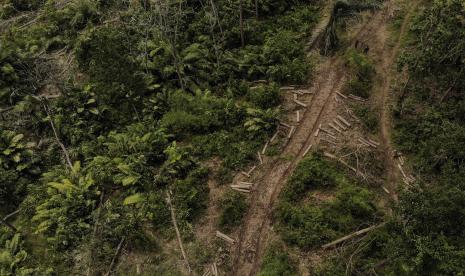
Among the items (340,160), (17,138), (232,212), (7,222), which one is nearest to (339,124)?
(340,160)

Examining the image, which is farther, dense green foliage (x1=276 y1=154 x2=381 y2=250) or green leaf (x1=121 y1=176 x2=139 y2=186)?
green leaf (x1=121 y1=176 x2=139 y2=186)

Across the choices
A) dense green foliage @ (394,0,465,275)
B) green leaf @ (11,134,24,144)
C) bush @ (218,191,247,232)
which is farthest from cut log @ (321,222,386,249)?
green leaf @ (11,134,24,144)

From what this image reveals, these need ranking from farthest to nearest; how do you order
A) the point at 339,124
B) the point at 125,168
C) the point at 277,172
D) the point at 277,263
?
the point at 339,124 → the point at 125,168 → the point at 277,172 → the point at 277,263

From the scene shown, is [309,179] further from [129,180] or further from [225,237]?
[129,180]

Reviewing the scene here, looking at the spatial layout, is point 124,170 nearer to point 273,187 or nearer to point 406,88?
point 273,187

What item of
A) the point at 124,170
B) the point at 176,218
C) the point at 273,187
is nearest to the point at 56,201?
the point at 124,170

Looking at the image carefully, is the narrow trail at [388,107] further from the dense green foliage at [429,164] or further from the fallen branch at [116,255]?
the fallen branch at [116,255]

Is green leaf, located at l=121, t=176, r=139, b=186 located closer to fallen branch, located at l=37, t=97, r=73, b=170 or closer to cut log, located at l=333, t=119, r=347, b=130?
→ fallen branch, located at l=37, t=97, r=73, b=170
